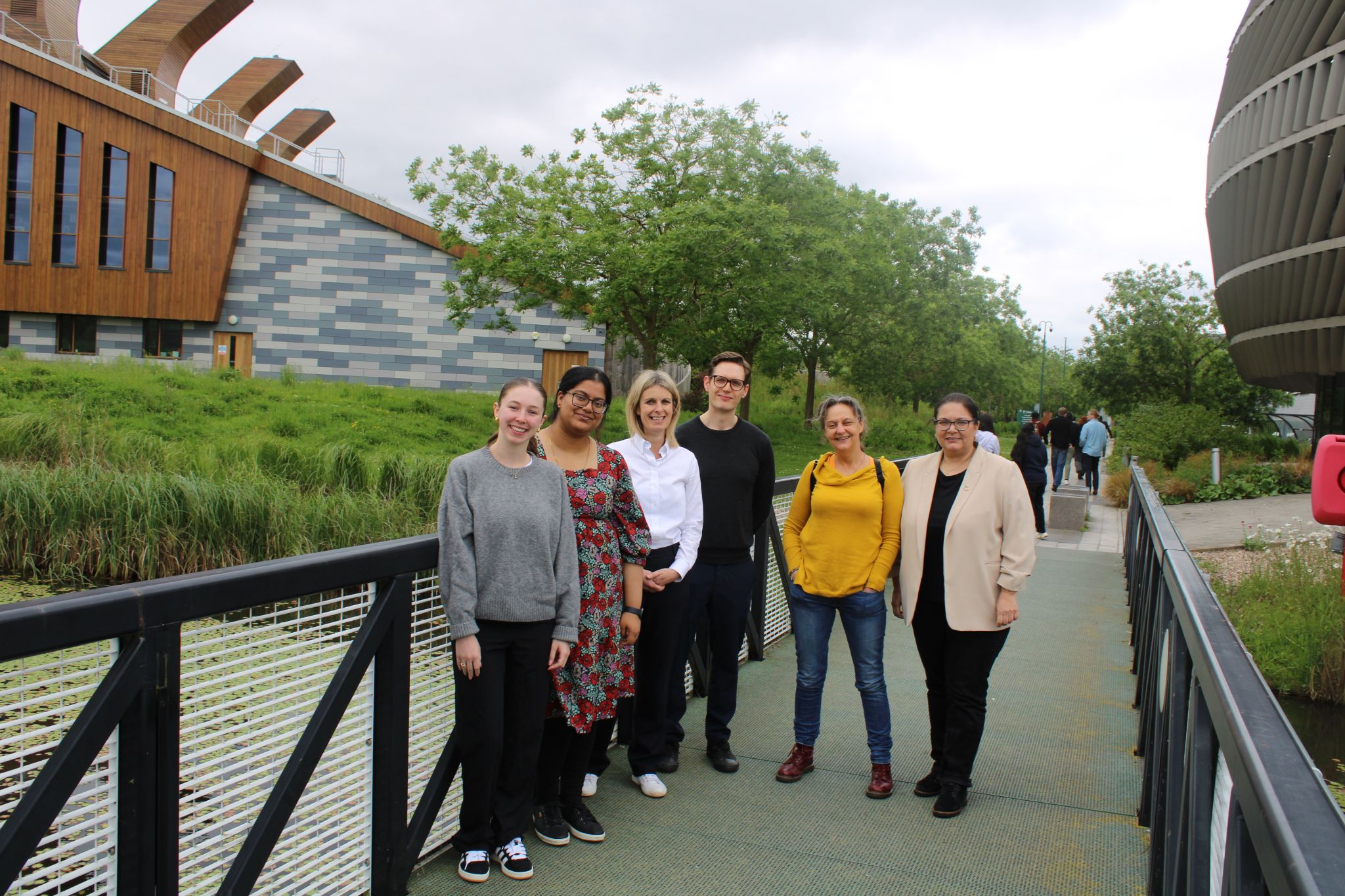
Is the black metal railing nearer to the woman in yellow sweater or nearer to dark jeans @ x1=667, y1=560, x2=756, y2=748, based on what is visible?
the woman in yellow sweater

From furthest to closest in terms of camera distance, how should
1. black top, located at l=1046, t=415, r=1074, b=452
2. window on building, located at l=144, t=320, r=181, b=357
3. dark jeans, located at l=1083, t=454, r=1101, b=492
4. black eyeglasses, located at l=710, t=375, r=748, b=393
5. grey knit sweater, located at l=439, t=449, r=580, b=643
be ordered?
window on building, located at l=144, t=320, r=181, b=357, dark jeans, located at l=1083, t=454, r=1101, b=492, black top, located at l=1046, t=415, r=1074, b=452, black eyeglasses, located at l=710, t=375, r=748, b=393, grey knit sweater, located at l=439, t=449, r=580, b=643

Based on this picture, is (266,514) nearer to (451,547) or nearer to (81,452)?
(81,452)

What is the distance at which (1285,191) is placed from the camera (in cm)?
2039

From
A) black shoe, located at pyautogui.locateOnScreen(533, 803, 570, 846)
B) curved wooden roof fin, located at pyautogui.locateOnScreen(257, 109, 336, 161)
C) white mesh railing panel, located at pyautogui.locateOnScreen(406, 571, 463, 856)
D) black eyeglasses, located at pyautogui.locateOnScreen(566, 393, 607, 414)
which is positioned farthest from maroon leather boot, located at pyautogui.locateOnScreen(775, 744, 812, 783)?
curved wooden roof fin, located at pyautogui.locateOnScreen(257, 109, 336, 161)

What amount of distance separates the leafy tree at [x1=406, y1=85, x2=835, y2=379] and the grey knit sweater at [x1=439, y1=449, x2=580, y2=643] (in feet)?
64.1

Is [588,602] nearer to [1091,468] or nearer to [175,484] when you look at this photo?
[175,484]

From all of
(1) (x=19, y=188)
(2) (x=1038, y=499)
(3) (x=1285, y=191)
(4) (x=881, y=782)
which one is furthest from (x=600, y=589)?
(1) (x=19, y=188)

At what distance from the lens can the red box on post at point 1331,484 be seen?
261 cm

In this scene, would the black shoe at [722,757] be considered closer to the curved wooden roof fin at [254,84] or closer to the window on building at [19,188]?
the window on building at [19,188]

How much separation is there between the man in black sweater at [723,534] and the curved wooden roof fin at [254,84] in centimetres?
4709

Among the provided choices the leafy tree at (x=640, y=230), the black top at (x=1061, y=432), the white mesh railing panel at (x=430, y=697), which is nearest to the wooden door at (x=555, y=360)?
the leafy tree at (x=640, y=230)

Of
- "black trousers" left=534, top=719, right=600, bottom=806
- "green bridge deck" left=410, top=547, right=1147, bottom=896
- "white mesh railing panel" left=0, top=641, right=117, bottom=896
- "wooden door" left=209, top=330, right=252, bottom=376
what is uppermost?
"wooden door" left=209, top=330, right=252, bottom=376

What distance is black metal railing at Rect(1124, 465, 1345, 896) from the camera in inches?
54.3

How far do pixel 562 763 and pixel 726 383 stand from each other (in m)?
1.70
